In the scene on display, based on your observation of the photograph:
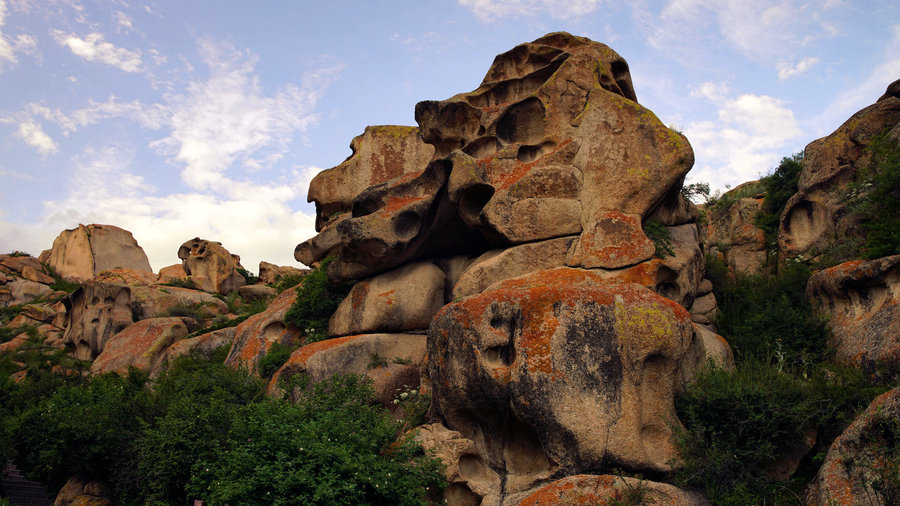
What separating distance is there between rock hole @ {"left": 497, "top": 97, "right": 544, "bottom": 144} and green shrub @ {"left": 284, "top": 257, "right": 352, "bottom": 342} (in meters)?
5.92

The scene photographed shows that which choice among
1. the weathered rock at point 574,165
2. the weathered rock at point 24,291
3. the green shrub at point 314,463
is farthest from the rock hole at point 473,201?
the weathered rock at point 24,291

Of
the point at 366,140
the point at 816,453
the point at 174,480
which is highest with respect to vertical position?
the point at 366,140

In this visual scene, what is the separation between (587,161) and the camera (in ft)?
48.1

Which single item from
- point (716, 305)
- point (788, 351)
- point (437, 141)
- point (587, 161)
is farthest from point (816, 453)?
point (437, 141)

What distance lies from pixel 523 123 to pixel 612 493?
9909 millimetres

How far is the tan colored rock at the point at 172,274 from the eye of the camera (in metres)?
38.3

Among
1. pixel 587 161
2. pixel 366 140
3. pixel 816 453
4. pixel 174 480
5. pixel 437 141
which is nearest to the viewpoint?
pixel 816 453

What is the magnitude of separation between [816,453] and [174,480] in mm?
11041

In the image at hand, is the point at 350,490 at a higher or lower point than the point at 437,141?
lower

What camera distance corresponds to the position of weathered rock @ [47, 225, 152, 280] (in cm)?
4876

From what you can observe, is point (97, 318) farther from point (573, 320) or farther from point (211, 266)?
point (573, 320)

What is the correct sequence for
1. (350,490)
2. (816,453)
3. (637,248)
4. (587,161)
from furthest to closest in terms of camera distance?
1. (587,161)
2. (637,248)
3. (816,453)
4. (350,490)

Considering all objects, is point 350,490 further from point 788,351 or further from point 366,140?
point 366,140

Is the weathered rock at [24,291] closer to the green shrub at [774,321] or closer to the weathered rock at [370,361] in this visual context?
the weathered rock at [370,361]
